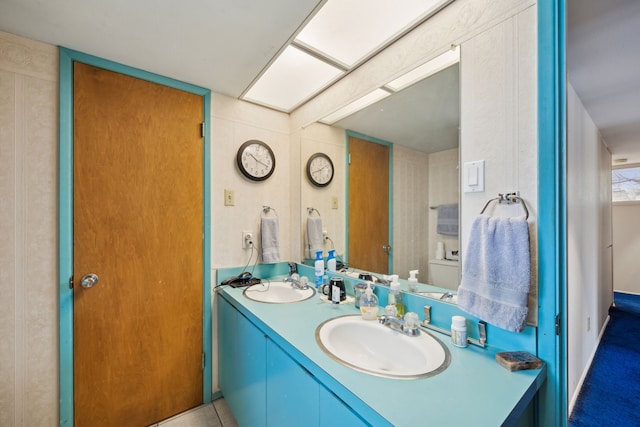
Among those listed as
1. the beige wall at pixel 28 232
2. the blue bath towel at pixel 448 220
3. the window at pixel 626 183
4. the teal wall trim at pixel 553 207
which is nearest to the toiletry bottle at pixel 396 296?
the blue bath towel at pixel 448 220

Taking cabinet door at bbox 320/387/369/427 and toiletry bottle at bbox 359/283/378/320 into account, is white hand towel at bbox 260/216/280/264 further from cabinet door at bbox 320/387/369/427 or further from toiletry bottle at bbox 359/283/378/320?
cabinet door at bbox 320/387/369/427

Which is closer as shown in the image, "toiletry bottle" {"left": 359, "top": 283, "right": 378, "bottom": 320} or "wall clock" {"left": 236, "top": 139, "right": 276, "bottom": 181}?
"toiletry bottle" {"left": 359, "top": 283, "right": 378, "bottom": 320}

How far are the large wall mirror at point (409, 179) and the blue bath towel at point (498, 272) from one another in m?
0.15

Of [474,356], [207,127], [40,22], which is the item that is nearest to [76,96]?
[40,22]

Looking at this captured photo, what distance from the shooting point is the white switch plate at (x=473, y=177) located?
92cm

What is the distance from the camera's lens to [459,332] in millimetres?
884

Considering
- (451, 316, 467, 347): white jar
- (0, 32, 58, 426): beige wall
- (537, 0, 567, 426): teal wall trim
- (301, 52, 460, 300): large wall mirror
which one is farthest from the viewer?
(0, 32, 58, 426): beige wall

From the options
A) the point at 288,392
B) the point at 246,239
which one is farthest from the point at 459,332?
the point at 246,239

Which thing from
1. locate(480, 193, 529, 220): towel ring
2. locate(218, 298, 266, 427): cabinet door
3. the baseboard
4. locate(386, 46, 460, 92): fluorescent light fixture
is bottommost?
the baseboard

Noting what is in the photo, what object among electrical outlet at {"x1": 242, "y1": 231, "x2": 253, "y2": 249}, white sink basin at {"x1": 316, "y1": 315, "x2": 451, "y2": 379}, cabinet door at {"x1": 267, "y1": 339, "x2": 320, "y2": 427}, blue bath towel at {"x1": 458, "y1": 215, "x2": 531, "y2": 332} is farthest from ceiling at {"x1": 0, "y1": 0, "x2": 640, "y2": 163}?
cabinet door at {"x1": 267, "y1": 339, "x2": 320, "y2": 427}

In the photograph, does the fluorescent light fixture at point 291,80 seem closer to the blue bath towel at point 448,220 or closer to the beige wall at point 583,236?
the blue bath towel at point 448,220

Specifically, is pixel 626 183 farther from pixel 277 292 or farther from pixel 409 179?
pixel 277 292

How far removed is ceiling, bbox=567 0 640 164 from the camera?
1.02 m

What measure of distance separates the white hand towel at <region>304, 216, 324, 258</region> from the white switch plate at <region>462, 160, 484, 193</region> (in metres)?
1.07
